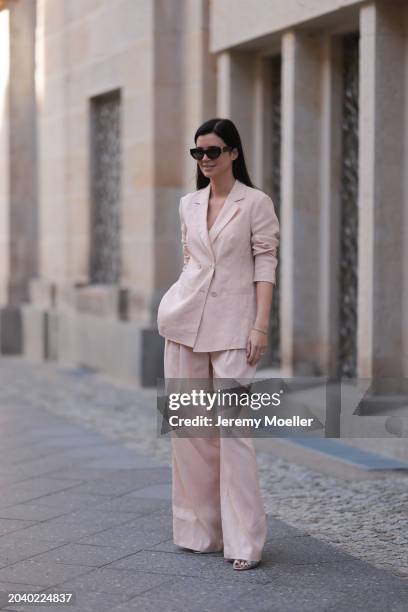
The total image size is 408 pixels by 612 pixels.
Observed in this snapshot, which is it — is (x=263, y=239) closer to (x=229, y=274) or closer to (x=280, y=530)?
(x=229, y=274)

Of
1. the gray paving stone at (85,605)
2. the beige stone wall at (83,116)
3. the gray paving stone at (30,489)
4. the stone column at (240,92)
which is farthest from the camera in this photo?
the beige stone wall at (83,116)

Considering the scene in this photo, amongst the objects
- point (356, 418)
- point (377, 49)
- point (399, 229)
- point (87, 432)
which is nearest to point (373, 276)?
point (399, 229)


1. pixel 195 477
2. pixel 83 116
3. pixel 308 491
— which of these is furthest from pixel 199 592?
pixel 83 116

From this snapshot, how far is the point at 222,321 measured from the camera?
4832mm

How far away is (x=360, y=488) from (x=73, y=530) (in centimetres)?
180

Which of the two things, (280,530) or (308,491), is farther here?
(308,491)

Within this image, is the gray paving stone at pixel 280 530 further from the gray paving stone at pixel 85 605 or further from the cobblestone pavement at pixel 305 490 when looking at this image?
the gray paving stone at pixel 85 605

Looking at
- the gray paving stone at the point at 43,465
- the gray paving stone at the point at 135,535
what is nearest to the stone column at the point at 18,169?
the gray paving stone at the point at 43,465

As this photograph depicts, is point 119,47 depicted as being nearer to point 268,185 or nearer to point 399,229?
point 268,185

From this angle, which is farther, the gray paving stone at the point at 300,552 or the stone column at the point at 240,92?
the stone column at the point at 240,92

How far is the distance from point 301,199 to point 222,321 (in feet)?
12.9

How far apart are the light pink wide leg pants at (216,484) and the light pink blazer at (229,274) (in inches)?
3.1

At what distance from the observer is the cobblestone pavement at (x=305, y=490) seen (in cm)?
529

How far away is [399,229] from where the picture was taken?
7578 mm
